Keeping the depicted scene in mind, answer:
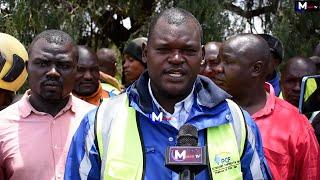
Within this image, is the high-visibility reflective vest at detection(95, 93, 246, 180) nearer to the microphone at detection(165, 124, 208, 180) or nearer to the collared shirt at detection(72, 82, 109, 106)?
the microphone at detection(165, 124, 208, 180)

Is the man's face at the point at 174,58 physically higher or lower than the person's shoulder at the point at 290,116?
higher

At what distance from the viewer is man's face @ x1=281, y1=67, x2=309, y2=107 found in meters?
4.84

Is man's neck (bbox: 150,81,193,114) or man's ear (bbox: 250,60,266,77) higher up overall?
man's neck (bbox: 150,81,193,114)

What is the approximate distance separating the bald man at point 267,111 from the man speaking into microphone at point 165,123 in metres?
0.65

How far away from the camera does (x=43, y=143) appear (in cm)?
308

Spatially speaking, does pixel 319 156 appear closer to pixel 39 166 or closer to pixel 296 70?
pixel 39 166

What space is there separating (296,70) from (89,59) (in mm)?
1563

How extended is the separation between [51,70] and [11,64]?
0.33m

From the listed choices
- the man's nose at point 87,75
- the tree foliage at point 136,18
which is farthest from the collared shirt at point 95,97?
the tree foliage at point 136,18

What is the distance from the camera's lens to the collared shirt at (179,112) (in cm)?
243

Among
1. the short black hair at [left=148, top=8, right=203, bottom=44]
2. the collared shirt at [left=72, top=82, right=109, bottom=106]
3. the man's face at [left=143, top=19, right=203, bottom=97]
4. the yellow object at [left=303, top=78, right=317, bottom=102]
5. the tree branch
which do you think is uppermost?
the short black hair at [left=148, top=8, right=203, bottom=44]

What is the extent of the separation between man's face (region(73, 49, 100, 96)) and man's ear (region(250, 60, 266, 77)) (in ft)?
5.55

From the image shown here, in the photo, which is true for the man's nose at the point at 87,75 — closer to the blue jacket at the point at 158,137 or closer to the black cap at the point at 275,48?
the black cap at the point at 275,48

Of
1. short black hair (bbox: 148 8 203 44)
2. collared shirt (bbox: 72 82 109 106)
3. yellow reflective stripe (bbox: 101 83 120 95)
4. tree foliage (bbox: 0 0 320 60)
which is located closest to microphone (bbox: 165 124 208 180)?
short black hair (bbox: 148 8 203 44)
